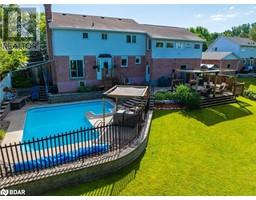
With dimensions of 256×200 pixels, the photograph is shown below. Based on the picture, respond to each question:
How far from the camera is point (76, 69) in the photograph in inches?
861

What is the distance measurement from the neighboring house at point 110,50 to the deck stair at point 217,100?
8136mm

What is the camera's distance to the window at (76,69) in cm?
2155

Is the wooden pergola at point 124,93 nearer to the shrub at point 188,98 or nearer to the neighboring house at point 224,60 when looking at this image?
the shrub at point 188,98

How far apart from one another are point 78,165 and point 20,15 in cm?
4034

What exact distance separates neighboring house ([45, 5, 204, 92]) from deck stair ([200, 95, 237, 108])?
8.14 metres

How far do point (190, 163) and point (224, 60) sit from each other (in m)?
34.2

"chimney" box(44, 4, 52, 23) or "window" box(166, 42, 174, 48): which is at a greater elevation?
"chimney" box(44, 4, 52, 23)

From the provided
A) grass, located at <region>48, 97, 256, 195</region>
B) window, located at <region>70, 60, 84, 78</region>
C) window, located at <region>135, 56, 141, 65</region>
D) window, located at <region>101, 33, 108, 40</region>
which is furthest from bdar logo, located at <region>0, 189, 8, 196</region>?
window, located at <region>135, 56, 141, 65</region>

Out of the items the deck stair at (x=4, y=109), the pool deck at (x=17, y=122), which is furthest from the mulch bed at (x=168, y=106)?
the deck stair at (x=4, y=109)

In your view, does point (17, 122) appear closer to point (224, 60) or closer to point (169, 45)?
point (169, 45)

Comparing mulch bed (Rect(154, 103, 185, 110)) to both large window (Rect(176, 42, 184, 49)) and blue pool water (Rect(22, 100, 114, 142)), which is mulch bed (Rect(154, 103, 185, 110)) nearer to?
blue pool water (Rect(22, 100, 114, 142))

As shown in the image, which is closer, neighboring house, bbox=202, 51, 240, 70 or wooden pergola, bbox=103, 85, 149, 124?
wooden pergola, bbox=103, 85, 149, 124

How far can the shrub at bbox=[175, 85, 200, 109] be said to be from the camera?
17422 millimetres
